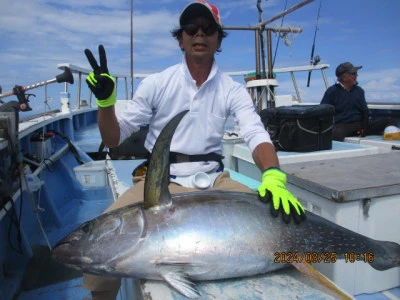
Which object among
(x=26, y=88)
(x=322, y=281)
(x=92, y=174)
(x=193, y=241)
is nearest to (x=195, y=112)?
(x=193, y=241)

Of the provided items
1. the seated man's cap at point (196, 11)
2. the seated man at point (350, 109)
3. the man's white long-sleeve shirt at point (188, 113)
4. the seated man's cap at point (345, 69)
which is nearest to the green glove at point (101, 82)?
the man's white long-sleeve shirt at point (188, 113)

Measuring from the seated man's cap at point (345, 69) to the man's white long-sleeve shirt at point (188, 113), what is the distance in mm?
3639

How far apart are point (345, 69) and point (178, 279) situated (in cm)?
481

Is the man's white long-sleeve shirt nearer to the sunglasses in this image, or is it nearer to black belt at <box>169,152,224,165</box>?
black belt at <box>169,152,224,165</box>

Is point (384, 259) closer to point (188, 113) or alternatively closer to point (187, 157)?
point (187, 157)

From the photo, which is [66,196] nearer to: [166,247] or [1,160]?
[1,160]

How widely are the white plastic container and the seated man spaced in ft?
11.8

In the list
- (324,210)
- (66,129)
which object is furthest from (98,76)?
(66,129)

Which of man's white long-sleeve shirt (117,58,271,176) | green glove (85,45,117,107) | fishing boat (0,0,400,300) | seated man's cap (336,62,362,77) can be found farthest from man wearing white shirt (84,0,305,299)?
seated man's cap (336,62,362,77)

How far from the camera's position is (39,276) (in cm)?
271

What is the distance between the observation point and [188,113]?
6.52 ft

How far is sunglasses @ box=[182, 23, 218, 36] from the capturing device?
1928 mm

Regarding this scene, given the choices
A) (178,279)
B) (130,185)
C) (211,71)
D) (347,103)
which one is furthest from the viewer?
(347,103)

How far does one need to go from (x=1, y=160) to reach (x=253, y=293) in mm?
2645
